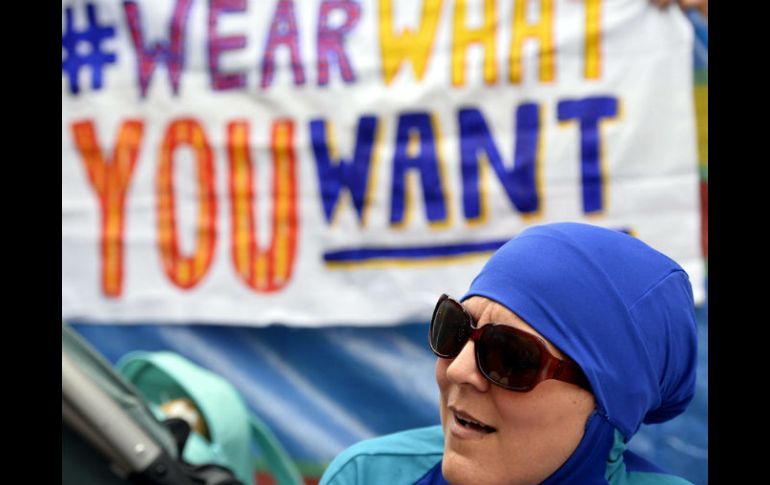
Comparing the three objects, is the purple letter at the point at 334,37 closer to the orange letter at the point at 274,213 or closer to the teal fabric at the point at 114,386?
the orange letter at the point at 274,213

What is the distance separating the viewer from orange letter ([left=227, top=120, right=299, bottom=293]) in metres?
3.77

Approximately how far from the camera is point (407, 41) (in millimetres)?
3646

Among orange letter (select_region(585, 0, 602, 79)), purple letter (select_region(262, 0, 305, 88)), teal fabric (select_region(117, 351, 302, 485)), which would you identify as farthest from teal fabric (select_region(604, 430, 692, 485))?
purple letter (select_region(262, 0, 305, 88))

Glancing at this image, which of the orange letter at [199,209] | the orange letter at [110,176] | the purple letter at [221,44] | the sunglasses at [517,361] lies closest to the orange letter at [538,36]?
the purple letter at [221,44]

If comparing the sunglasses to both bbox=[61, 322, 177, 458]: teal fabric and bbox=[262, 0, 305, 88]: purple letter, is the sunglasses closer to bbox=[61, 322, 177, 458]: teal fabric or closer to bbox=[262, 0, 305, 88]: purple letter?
bbox=[61, 322, 177, 458]: teal fabric

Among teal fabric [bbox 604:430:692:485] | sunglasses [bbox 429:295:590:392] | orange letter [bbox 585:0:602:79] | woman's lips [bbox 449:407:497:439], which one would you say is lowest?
teal fabric [bbox 604:430:692:485]

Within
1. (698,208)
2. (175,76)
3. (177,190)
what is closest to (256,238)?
(177,190)

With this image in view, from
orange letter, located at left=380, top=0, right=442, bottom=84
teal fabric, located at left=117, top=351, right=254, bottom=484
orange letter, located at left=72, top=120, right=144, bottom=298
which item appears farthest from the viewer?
orange letter, located at left=72, top=120, right=144, bottom=298

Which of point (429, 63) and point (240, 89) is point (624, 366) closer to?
point (429, 63)

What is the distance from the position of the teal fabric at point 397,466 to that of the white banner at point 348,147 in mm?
1654

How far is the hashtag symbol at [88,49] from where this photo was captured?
3.88 metres

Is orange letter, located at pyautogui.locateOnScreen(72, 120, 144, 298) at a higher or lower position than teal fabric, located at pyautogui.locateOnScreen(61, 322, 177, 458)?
lower

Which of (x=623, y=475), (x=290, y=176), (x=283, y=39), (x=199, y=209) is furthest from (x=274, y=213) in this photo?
(x=623, y=475)

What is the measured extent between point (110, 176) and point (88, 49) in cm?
45
